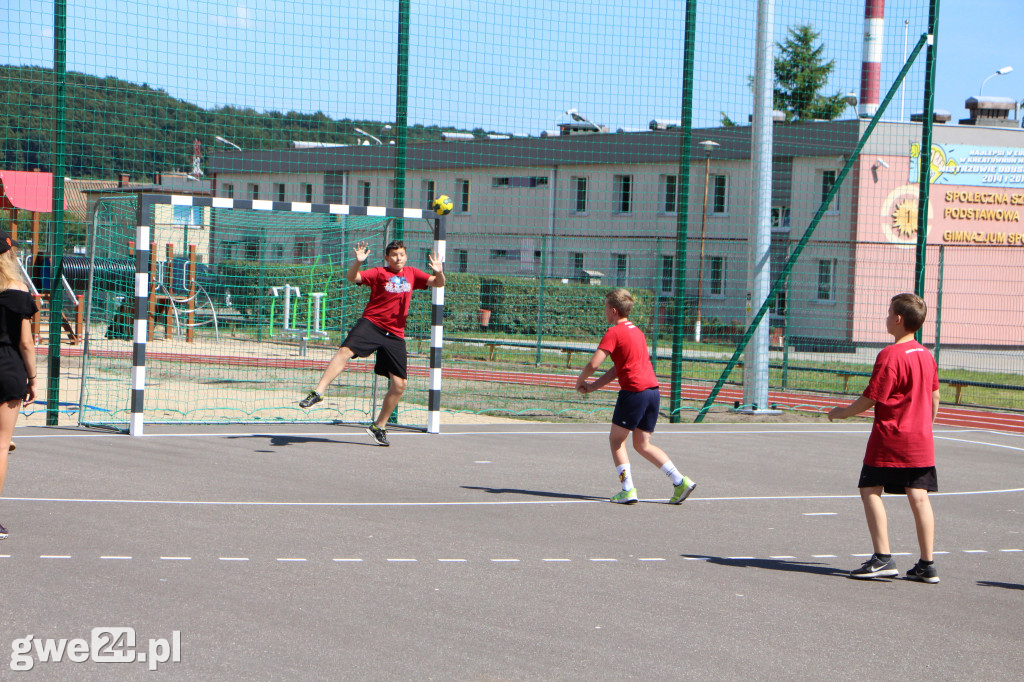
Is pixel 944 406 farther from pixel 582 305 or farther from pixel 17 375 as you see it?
pixel 17 375

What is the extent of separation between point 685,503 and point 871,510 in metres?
2.32

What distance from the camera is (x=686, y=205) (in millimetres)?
14320

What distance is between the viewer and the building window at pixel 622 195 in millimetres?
23388

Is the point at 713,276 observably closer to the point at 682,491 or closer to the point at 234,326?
the point at 234,326

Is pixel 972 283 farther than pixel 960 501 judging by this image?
Yes

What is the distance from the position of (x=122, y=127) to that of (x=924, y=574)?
378 inches

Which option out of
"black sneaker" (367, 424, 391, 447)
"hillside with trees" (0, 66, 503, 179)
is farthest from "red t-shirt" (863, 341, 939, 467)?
"hillside with trees" (0, 66, 503, 179)

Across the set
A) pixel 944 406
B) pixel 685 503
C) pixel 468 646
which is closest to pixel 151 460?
pixel 685 503

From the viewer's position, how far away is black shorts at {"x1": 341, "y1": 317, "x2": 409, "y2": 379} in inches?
428

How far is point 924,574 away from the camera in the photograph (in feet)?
20.6

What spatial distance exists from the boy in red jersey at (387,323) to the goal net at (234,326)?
724 mm

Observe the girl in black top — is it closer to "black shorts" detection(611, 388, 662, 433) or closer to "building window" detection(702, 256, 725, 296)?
"black shorts" detection(611, 388, 662, 433)

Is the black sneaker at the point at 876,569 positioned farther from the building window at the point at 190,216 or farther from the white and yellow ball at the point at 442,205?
the building window at the point at 190,216

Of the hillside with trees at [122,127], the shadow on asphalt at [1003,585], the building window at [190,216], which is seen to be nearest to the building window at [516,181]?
the hillside with trees at [122,127]
